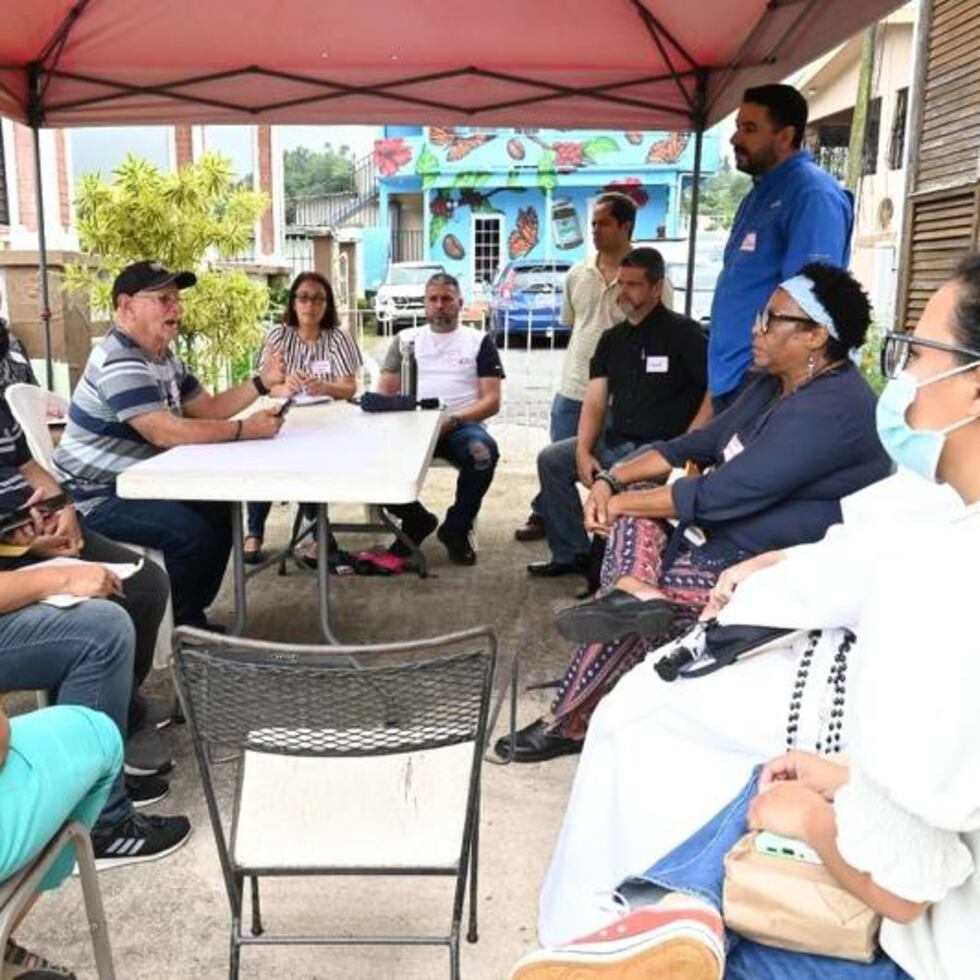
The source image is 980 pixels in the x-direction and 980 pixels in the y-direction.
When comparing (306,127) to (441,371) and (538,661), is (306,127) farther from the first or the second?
(538,661)

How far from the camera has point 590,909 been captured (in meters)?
1.87

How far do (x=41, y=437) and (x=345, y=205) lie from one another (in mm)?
27286

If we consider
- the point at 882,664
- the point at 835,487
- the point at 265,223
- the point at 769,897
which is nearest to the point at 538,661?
the point at 835,487

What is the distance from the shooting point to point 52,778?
5.19ft

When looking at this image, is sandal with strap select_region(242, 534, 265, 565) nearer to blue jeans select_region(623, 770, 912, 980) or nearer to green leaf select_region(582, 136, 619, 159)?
blue jeans select_region(623, 770, 912, 980)

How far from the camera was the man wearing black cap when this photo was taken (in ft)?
10.3

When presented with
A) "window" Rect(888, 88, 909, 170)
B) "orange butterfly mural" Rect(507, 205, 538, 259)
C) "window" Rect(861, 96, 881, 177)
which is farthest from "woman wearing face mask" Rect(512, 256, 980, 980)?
"orange butterfly mural" Rect(507, 205, 538, 259)

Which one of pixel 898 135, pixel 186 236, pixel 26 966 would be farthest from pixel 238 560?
pixel 898 135

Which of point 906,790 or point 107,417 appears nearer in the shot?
point 906,790

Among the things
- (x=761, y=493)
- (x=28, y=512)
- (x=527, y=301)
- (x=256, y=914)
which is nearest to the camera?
(x=256, y=914)

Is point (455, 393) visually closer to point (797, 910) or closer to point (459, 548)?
point (459, 548)

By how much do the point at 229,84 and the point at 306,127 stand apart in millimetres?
734

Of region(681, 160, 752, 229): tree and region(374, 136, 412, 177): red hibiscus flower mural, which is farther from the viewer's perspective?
region(681, 160, 752, 229): tree

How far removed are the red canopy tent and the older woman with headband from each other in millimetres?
1743
